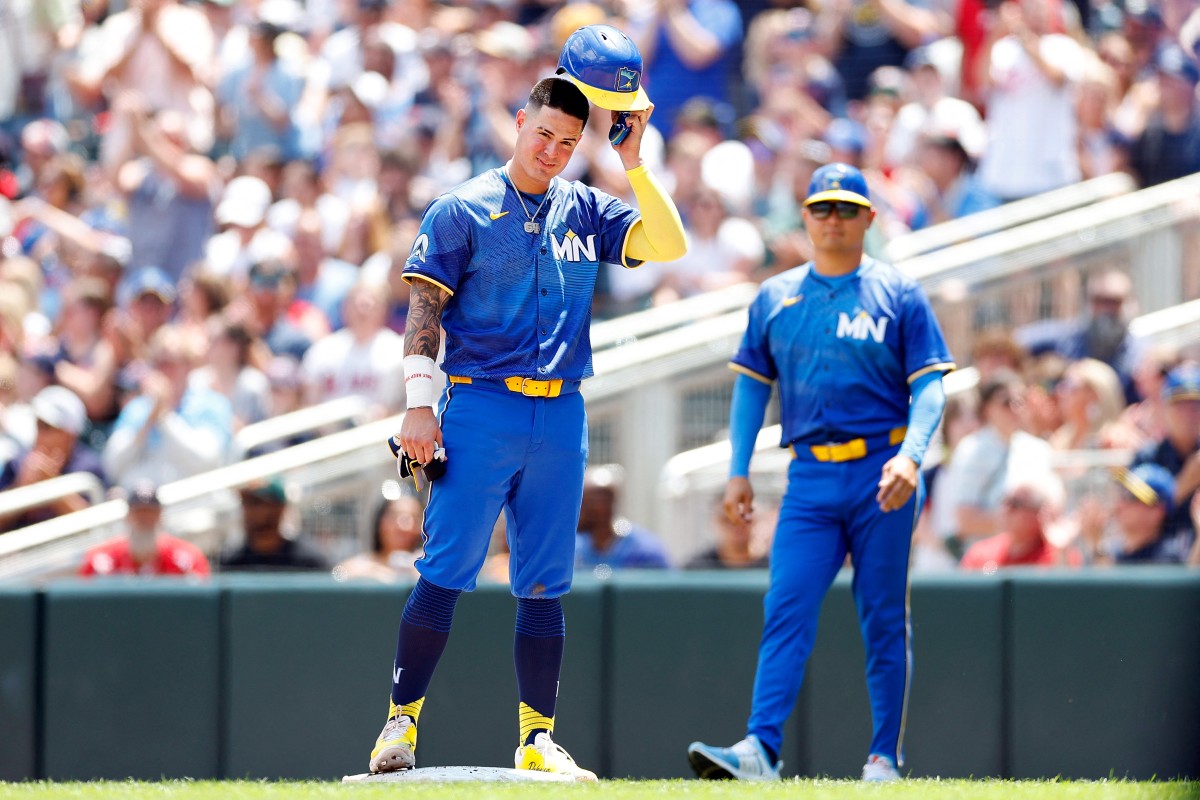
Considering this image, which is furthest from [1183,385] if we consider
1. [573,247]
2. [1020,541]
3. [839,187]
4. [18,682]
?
[18,682]

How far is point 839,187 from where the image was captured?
20.4ft

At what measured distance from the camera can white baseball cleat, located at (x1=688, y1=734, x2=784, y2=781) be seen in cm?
580

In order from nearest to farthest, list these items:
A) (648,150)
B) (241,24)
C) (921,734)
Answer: (921,734), (648,150), (241,24)

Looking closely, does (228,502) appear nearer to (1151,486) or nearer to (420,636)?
(420,636)

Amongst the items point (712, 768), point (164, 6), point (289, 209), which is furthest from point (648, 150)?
point (712, 768)

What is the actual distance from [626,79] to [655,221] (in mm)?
458

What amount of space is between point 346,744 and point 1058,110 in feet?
20.3

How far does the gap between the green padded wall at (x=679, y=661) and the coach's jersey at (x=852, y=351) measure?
4.23ft

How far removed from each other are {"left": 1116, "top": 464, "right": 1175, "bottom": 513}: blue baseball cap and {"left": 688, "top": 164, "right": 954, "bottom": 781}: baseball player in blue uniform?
90.9 inches

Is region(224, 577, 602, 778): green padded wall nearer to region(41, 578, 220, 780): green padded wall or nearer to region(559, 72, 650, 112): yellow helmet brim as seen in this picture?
region(41, 578, 220, 780): green padded wall

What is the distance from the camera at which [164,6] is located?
44.7 ft

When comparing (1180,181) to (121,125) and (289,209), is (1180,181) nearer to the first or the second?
(289,209)

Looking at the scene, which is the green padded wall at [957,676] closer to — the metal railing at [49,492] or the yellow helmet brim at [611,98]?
the yellow helmet brim at [611,98]

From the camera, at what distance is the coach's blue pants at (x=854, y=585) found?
6090mm
